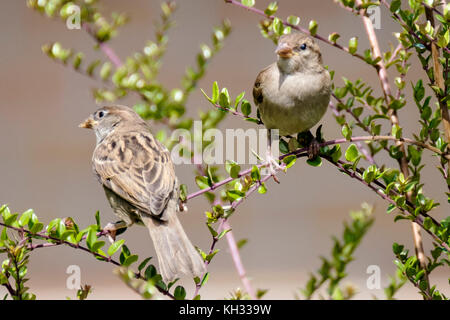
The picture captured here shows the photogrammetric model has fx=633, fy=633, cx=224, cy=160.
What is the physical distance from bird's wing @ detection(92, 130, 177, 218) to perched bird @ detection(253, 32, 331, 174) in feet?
1.46

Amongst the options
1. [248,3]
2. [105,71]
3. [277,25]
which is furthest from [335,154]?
[105,71]

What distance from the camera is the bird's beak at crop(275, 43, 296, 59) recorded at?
8.84 feet

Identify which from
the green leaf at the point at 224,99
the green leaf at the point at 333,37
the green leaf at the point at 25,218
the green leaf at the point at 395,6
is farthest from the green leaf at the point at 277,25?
the green leaf at the point at 25,218

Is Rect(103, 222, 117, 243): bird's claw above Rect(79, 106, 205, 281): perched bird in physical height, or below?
below

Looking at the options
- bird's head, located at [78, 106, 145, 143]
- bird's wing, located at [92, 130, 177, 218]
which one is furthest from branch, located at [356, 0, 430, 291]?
bird's head, located at [78, 106, 145, 143]

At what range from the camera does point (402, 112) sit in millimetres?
5781

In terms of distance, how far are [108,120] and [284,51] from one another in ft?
3.11

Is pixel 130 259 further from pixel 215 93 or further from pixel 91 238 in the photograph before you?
pixel 215 93

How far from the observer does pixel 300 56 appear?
9.39 ft

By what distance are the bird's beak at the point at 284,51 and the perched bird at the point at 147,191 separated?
645mm

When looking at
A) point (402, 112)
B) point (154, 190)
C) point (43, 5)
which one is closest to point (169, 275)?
point (154, 190)
